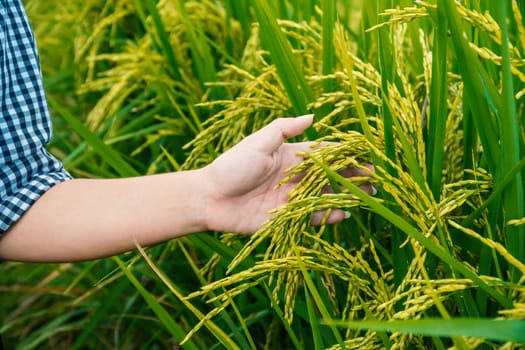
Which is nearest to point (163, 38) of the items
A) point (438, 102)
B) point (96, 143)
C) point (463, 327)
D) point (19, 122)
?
point (96, 143)

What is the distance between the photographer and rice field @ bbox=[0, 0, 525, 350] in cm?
94

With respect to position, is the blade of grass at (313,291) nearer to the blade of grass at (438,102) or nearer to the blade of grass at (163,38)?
the blade of grass at (438,102)

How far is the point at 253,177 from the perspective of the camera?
4.24ft

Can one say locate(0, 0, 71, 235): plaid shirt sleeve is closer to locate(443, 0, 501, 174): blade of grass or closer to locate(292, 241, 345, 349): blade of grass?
locate(292, 241, 345, 349): blade of grass

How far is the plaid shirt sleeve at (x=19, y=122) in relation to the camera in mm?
1242

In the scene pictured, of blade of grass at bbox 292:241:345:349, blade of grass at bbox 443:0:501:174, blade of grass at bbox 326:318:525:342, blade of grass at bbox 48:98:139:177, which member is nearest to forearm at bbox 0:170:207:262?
blade of grass at bbox 48:98:139:177

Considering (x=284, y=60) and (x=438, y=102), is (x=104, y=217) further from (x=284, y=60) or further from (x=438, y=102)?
(x=438, y=102)

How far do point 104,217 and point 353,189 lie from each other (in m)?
0.53

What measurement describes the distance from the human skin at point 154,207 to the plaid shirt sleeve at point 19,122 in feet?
0.09

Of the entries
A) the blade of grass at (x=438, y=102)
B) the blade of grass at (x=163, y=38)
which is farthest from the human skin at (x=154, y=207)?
the blade of grass at (x=163, y=38)

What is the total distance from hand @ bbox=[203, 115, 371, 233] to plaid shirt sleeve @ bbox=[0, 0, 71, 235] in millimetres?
291

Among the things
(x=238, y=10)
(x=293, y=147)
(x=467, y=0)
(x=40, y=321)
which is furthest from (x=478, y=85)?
(x=40, y=321)

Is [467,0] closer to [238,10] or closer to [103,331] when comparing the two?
[238,10]

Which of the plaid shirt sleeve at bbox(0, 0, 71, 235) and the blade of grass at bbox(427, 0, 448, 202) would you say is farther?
the plaid shirt sleeve at bbox(0, 0, 71, 235)
